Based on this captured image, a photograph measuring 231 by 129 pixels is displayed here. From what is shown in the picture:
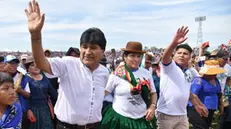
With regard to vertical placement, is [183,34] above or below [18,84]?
above

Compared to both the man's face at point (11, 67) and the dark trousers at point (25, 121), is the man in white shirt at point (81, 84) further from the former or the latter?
the man's face at point (11, 67)

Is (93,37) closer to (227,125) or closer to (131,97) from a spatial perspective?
(131,97)

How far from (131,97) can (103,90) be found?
44.7 inches

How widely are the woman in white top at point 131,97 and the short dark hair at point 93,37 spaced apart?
4.63 feet

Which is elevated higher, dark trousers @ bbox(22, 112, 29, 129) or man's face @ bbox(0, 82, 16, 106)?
man's face @ bbox(0, 82, 16, 106)

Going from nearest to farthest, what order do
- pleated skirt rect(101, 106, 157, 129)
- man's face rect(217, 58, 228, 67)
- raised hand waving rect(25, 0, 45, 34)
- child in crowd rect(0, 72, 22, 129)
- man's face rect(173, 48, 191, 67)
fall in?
raised hand waving rect(25, 0, 45, 34) < child in crowd rect(0, 72, 22, 129) < pleated skirt rect(101, 106, 157, 129) < man's face rect(173, 48, 191, 67) < man's face rect(217, 58, 228, 67)

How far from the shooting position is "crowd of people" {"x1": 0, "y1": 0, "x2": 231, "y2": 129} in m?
2.79

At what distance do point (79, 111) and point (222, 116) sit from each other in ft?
14.3

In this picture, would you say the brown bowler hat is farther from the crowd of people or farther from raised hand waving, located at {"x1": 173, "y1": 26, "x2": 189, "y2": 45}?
raised hand waving, located at {"x1": 173, "y1": 26, "x2": 189, "y2": 45}

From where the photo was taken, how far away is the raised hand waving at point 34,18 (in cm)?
222

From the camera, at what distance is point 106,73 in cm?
319

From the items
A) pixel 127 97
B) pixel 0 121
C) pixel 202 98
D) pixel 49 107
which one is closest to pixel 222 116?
pixel 202 98

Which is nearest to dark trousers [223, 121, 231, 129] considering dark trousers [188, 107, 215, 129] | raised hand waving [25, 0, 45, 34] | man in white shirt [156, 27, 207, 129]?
dark trousers [188, 107, 215, 129]

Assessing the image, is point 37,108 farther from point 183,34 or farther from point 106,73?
point 183,34
